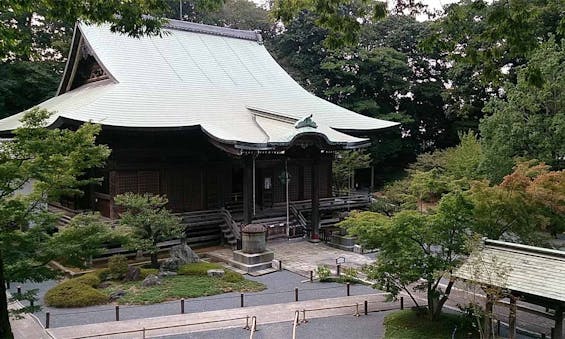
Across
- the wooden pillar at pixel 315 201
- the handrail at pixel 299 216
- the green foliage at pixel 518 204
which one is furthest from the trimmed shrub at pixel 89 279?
the green foliage at pixel 518 204

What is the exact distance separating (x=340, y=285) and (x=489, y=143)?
11909 mm

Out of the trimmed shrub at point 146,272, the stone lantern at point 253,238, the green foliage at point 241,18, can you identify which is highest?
the green foliage at point 241,18

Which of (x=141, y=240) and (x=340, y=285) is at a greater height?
(x=141, y=240)

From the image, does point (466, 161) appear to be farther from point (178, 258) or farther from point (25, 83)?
point (25, 83)

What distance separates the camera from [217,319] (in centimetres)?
1030

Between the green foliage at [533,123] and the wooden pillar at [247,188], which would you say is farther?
the green foliage at [533,123]

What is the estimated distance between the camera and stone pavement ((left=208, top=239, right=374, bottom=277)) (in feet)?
48.1

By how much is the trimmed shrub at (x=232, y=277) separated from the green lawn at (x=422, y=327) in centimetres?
451

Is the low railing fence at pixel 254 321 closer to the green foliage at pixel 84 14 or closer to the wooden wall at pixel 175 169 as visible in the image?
the green foliage at pixel 84 14

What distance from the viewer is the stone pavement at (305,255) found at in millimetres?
14656

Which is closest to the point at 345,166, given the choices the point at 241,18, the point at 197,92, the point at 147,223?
the point at 197,92

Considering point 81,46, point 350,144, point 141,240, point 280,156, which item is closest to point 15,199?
point 141,240

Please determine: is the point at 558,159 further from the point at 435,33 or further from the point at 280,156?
the point at 435,33

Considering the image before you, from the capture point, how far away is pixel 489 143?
68.9ft
